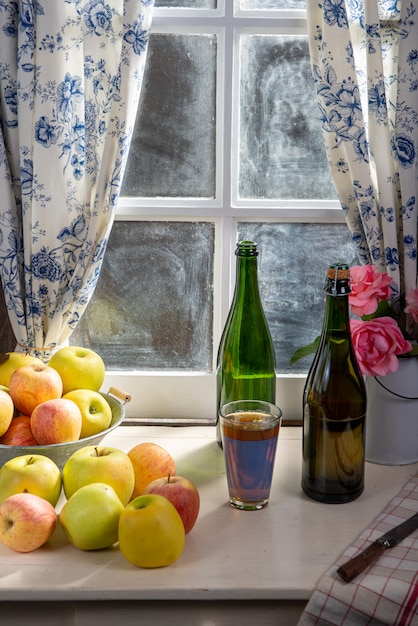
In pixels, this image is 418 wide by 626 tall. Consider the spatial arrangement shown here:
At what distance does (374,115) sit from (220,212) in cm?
38

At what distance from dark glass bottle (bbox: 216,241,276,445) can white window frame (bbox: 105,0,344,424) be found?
7.1 inches

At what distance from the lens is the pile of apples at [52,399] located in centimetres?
126

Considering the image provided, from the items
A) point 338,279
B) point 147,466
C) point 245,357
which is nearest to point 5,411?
point 147,466

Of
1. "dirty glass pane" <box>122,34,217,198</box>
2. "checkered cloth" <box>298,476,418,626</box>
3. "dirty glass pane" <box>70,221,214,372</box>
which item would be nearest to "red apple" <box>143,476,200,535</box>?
"checkered cloth" <box>298,476,418,626</box>

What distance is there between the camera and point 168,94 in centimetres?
161

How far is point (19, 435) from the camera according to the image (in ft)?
4.22

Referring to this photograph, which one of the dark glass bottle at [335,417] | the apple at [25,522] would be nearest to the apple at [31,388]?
the apple at [25,522]

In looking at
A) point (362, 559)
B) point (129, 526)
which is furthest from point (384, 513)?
point (129, 526)

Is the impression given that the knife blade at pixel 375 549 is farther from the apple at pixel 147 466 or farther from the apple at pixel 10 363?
the apple at pixel 10 363

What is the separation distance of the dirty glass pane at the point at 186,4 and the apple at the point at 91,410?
816 mm

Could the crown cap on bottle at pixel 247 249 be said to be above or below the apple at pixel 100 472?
above

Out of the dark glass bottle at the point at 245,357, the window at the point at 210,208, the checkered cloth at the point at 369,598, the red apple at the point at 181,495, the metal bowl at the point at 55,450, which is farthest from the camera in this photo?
the window at the point at 210,208

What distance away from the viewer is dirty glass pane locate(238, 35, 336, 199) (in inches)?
63.1

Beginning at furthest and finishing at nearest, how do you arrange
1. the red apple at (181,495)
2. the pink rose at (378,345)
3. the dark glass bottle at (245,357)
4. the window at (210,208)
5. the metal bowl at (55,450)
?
the window at (210,208), the dark glass bottle at (245,357), the pink rose at (378,345), the metal bowl at (55,450), the red apple at (181,495)
